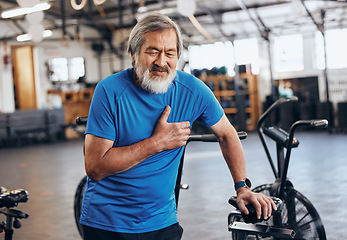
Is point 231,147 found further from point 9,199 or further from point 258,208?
point 9,199

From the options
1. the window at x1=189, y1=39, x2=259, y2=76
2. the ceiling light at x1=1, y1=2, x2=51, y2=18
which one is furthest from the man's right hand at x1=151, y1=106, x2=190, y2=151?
the window at x1=189, y1=39, x2=259, y2=76

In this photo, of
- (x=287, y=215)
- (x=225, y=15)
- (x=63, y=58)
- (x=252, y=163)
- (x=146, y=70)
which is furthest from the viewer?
(x=63, y=58)

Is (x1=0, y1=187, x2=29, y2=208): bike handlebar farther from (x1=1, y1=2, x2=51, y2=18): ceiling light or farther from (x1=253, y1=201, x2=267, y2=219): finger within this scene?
(x1=1, y1=2, x2=51, y2=18): ceiling light

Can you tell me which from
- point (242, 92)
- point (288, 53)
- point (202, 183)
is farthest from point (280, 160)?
point (288, 53)

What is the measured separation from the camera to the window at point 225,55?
1480cm

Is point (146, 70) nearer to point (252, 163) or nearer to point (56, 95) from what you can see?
point (252, 163)

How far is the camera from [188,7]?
291 inches

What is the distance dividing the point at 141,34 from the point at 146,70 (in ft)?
0.41

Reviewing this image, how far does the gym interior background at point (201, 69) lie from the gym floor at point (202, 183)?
80 millimetres

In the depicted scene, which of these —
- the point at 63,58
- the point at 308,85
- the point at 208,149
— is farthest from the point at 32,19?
the point at 308,85

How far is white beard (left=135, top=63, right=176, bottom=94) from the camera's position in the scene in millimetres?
1473

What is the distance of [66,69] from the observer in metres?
15.9

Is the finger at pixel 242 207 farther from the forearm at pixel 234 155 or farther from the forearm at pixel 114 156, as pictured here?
the forearm at pixel 114 156

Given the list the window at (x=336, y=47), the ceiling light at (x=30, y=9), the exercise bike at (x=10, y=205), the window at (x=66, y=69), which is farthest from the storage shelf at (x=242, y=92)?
the exercise bike at (x=10, y=205)
